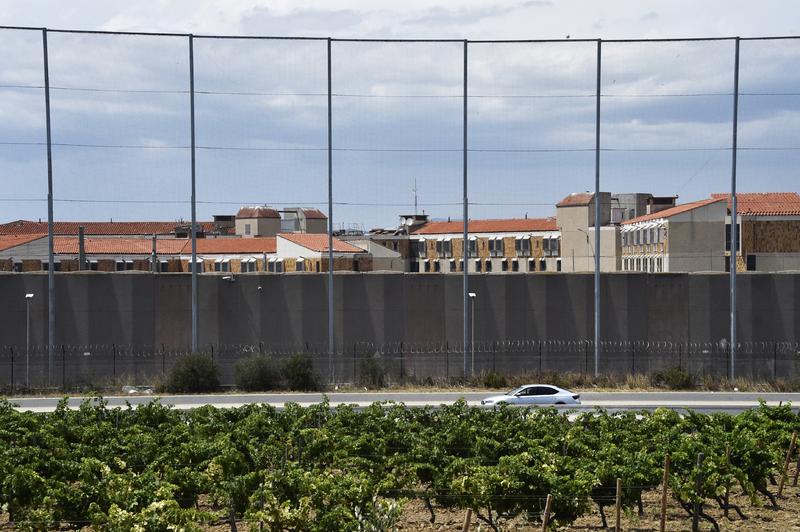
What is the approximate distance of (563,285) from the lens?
151 ft

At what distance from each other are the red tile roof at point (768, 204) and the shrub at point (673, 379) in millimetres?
17674

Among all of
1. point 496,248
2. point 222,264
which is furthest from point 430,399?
point 222,264

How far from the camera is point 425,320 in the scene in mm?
45688

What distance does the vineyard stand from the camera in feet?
56.9

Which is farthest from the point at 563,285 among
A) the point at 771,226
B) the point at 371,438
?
the point at 371,438

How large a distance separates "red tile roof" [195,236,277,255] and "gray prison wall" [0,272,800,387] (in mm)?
24551

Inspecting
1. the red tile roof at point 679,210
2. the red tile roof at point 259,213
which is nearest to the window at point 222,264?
the red tile roof at point 259,213

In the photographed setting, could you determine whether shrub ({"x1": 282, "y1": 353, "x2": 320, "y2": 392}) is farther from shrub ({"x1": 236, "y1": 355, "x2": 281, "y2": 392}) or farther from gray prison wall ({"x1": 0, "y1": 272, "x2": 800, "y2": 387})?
gray prison wall ({"x1": 0, "y1": 272, "x2": 800, "y2": 387})

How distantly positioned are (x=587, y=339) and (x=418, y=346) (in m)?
7.19

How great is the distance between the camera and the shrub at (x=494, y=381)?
4141cm

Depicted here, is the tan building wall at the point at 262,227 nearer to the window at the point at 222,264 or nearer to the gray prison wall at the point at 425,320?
the window at the point at 222,264

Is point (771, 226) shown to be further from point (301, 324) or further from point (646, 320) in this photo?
point (301, 324)

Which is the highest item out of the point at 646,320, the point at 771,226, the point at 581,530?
the point at 771,226

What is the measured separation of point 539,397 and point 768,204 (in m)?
29.1
